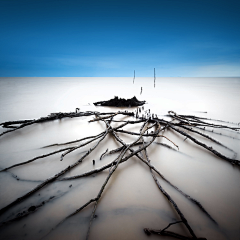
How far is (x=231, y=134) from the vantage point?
250 centimetres

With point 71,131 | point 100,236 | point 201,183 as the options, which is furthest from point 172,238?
point 71,131

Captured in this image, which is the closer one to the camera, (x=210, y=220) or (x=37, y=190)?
(x=210, y=220)

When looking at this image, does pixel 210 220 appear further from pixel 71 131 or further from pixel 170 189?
pixel 71 131

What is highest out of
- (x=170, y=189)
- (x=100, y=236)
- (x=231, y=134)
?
(x=231, y=134)

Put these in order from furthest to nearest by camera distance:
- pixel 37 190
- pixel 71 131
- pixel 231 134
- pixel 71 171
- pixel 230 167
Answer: pixel 71 131 → pixel 231 134 → pixel 230 167 → pixel 71 171 → pixel 37 190

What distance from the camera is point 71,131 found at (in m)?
2.69

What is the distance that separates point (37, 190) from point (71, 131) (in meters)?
1.50

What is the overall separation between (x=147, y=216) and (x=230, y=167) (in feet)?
4.02

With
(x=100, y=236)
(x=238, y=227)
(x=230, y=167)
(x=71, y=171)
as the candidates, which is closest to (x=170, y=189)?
(x=238, y=227)

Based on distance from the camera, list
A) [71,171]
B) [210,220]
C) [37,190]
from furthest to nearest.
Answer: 1. [71,171]
2. [37,190]
3. [210,220]

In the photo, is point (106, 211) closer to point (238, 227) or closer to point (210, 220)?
point (210, 220)

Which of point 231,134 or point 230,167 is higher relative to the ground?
point 231,134

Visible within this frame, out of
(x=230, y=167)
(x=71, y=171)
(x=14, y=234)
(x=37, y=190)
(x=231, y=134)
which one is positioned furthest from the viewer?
(x=231, y=134)

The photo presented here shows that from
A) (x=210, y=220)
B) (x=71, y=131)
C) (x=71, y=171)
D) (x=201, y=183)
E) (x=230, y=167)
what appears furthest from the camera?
(x=71, y=131)
